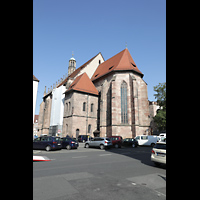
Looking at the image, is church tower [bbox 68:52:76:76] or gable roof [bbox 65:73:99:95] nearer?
gable roof [bbox 65:73:99:95]

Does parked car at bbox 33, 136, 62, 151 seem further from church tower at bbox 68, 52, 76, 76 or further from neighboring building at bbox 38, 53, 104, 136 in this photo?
church tower at bbox 68, 52, 76, 76

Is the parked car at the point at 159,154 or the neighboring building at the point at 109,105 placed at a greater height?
the neighboring building at the point at 109,105

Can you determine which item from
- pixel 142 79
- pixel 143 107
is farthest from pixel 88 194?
pixel 142 79

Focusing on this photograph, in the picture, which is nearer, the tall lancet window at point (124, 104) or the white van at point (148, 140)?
the white van at point (148, 140)

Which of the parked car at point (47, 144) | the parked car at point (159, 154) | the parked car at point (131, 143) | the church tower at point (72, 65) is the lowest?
the parked car at point (131, 143)

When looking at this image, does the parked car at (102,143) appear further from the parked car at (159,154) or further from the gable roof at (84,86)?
the gable roof at (84,86)

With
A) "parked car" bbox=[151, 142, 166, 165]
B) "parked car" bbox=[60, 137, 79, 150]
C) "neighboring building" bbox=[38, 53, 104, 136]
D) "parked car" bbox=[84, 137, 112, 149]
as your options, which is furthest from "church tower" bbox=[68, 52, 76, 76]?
"parked car" bbox=[151, 142, 166, 165]

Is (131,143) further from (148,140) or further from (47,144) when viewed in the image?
(47,144)

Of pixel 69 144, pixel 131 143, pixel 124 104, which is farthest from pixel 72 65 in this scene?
pixel 69 144

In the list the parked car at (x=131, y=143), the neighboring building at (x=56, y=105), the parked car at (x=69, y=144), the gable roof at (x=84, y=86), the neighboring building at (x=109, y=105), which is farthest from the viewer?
the neighboring building at (x=56, y=105)

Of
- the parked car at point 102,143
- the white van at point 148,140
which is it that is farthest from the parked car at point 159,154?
the white van at point 148,140
